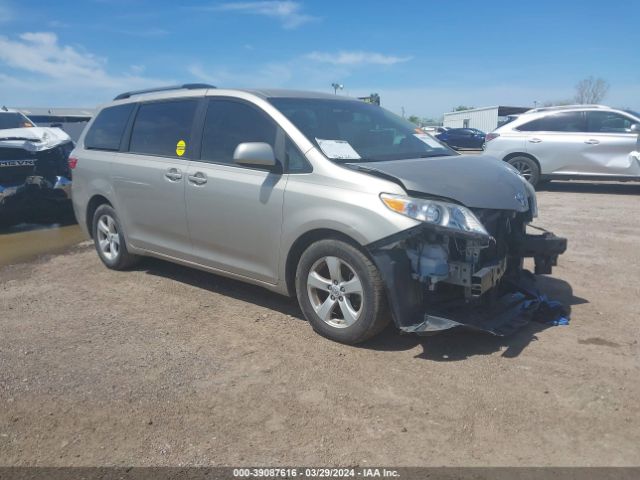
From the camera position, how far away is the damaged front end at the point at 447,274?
3.76 m

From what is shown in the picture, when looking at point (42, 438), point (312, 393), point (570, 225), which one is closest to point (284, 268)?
point (312, 393)

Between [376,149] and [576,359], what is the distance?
2.16 m

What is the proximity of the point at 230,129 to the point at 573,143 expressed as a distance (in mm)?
9046

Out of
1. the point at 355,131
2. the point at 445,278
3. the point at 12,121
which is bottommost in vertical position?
the point at 445,278

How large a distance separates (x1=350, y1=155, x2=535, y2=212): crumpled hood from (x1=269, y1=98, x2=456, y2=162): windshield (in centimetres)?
22

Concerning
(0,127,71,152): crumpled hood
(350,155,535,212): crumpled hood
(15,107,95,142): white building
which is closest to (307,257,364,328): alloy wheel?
(350,155,535,212): crumpled hood

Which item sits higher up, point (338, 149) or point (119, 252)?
point (338, 149)

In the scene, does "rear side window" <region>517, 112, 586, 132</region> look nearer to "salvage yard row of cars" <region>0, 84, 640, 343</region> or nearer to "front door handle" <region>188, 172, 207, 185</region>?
"salvage yard row of cars" <region>0, 84, 640, 343</region>

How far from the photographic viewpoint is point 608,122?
1162 centimetres

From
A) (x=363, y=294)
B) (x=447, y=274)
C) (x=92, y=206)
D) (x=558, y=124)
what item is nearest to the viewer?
(x=447, y=274)

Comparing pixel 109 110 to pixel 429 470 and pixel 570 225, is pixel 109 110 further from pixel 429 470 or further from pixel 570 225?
pixel 570 225

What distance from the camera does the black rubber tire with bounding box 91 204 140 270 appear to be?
612cm

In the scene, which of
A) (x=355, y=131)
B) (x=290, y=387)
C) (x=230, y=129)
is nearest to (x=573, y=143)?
(x=355, y=131)

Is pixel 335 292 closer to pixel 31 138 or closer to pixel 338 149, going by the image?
pixel 338 149
